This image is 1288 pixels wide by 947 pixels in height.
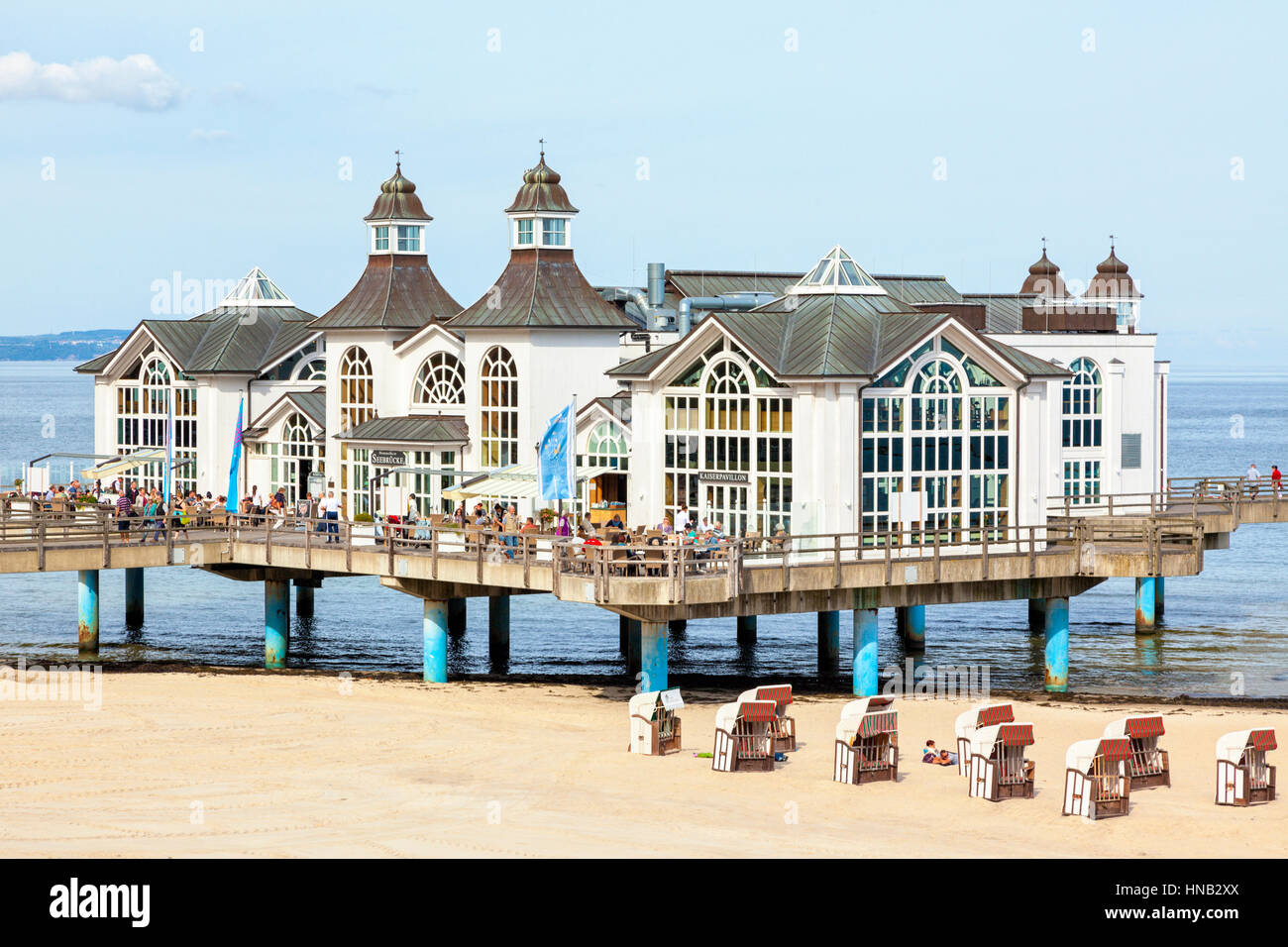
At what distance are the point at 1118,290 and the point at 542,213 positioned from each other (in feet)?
61.9

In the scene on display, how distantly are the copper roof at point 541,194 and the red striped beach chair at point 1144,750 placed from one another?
22.5 meters

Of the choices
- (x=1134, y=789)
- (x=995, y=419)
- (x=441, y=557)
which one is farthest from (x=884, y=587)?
(x=1134, y=789)

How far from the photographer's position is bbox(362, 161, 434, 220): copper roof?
48.4 meters

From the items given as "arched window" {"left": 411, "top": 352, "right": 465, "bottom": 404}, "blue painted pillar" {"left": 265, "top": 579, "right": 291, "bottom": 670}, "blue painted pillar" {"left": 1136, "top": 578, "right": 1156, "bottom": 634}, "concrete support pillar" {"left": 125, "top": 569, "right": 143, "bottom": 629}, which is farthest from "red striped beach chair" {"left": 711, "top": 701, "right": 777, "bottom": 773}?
"concrete support pillar" {"left": 125, "top": 569, "right": 143, "bottom": 629}

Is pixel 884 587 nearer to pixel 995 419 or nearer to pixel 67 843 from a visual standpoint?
pixel 995 419

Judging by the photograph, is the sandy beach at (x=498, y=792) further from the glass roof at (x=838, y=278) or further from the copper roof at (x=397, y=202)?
the copper roof at (x=397, y=202)

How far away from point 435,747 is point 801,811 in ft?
23.1

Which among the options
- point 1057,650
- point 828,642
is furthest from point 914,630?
point 1057,650

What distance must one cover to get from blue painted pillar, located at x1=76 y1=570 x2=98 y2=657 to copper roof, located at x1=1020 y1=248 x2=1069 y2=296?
92.8ft

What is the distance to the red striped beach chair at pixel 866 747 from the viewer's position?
26750mm

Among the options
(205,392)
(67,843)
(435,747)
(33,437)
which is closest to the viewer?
(67,843)

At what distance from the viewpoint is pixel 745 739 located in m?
27.9

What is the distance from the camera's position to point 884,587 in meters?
36.8
